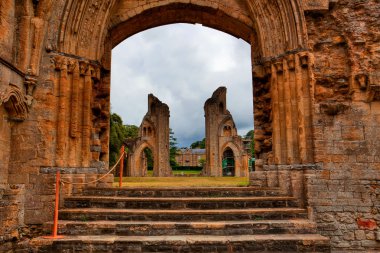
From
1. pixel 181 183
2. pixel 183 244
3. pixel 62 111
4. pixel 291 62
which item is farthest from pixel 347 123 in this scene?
pixel 62 111

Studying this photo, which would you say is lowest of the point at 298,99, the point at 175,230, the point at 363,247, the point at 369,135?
the point at 363,247

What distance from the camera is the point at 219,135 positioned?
94.7 ft

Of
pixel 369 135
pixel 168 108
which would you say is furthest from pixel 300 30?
pixel 168 108

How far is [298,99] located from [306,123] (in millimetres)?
556

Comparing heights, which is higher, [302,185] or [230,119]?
[230,119]

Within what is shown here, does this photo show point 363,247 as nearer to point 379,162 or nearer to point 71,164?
point 379,162

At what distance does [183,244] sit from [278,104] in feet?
12.9

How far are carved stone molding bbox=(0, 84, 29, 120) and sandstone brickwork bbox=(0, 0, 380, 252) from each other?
0.02 m

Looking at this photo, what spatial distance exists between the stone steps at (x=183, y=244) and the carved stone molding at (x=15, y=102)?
2.62 metres

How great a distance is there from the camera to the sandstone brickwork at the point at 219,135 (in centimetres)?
2812

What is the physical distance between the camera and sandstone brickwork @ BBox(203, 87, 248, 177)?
28125 mm

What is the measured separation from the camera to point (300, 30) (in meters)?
7.70

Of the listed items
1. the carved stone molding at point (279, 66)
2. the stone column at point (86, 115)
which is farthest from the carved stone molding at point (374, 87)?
the stone column at point (86, 115)

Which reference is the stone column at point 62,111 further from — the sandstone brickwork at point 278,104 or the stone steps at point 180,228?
the stone steps at point 180,228
